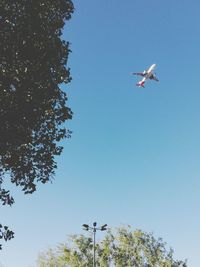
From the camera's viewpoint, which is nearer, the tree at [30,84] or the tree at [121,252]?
the tree at [30,84]

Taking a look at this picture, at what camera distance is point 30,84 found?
57.3 feet

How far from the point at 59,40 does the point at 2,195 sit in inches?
336

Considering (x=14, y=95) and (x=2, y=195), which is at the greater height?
(x=14, y=95)

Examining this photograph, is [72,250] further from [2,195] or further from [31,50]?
[31,50]

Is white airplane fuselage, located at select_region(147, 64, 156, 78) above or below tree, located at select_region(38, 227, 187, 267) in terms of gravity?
above

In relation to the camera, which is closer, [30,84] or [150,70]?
[30,84]

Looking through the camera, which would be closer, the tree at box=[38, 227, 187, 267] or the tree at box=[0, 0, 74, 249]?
the tree at box=[0, 0, 74, 249]

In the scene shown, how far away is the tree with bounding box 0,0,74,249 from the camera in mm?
17047

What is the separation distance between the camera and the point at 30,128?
59.5 ft

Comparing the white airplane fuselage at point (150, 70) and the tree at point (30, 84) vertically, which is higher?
the white airplane fuselage at point (150, 70)

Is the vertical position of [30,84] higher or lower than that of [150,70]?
lower

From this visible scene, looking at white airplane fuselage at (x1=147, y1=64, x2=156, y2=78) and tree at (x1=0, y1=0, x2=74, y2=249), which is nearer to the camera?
tree at (x1=0, y1=0, x2=74, y2=249)

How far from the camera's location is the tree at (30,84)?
17.0 metres

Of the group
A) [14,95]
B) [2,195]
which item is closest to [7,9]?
[14,95]
